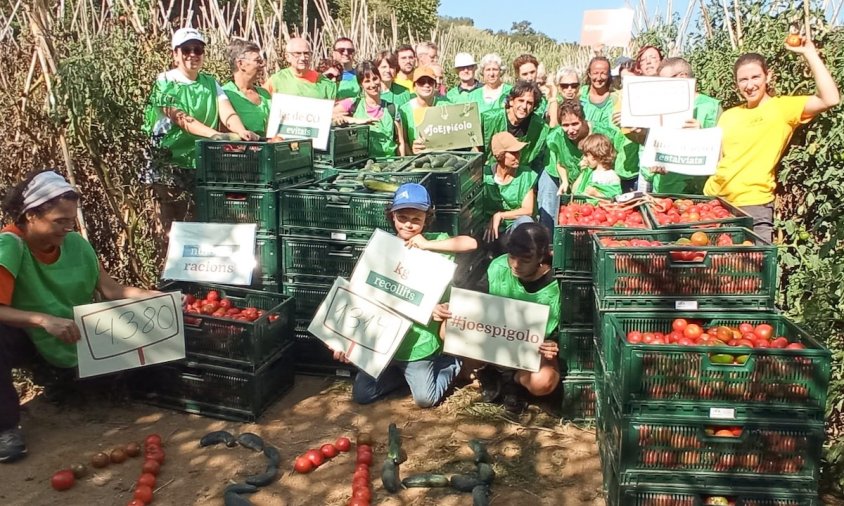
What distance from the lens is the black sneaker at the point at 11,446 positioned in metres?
4.41

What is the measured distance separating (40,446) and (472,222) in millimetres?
3648

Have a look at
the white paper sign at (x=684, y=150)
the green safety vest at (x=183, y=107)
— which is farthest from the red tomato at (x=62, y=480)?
the white paper sign at (x=684, y=150)

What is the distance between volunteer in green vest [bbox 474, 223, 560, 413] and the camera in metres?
4.67

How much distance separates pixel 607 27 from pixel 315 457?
8.81m

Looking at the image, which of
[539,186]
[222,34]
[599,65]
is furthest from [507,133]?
[222,34]

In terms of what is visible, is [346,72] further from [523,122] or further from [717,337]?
[717,337]

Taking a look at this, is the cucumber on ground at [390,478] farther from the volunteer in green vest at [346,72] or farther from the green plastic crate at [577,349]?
the volunteer in green vest at [346,72]

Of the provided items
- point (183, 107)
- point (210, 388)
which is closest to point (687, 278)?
point (210, 388)

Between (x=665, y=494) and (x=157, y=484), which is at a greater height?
(x=665, y=494)

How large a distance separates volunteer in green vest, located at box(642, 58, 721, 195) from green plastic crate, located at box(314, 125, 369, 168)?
276 centimetres

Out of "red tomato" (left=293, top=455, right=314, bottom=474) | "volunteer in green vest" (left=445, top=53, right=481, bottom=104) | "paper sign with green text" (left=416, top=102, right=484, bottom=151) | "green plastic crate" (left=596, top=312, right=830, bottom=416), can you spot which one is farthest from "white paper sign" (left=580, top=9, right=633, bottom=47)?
"red tomato" (left=293, top=455, right=314, bottom=474)

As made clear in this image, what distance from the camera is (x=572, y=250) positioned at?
4.65 m

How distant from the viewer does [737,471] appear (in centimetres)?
342

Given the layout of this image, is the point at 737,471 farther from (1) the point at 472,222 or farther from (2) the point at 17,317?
(2) the point at 17,317
